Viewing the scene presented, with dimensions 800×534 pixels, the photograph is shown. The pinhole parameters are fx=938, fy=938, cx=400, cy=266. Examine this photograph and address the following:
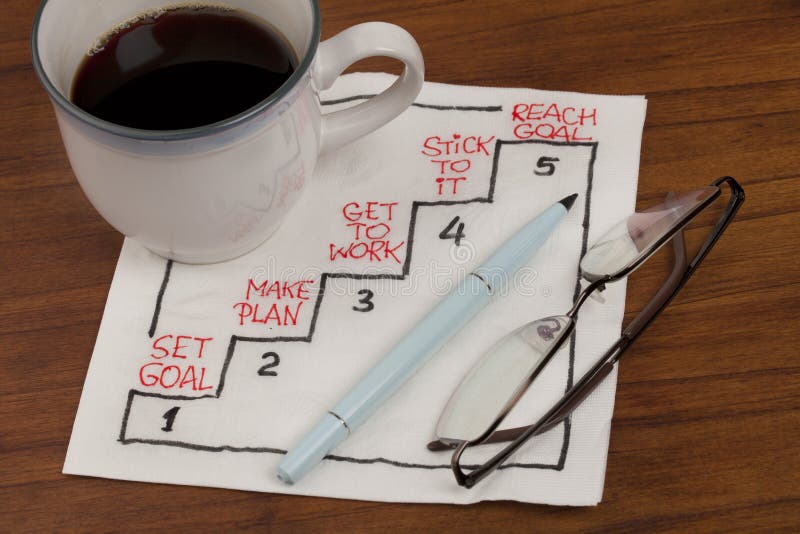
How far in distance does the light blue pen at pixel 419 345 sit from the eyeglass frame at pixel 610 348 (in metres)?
0.04

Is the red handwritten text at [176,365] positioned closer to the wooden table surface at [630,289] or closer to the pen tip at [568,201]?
the wooden table surface at [630,289]

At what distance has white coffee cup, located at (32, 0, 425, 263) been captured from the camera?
18.3 inches

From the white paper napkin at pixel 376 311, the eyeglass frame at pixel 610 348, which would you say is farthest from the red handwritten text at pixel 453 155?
the eyeglass frame at pixel 610 348

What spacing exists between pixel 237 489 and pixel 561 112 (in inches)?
12.6

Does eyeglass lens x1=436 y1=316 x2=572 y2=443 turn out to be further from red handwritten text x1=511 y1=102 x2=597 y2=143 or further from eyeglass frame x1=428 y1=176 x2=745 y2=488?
red handwritten text x1=511 y1=102 x2=597 y2=143

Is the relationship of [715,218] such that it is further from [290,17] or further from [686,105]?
[290,17]

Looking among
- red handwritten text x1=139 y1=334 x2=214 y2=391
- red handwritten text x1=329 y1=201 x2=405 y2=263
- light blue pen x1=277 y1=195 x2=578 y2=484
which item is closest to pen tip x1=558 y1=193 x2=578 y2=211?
light blue pen x1=277 y1=195 x2=578 y2=484

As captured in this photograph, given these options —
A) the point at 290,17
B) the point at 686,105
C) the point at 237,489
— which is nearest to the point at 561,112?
the point at 686,105

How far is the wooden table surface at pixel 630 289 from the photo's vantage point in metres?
0.49

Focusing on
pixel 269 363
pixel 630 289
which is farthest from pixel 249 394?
pixel 630 289

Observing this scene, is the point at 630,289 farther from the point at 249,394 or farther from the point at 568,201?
the point at 249,394

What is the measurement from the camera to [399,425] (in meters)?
0.51

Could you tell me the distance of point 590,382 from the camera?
510mm

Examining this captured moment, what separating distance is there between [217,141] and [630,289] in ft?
0.84
